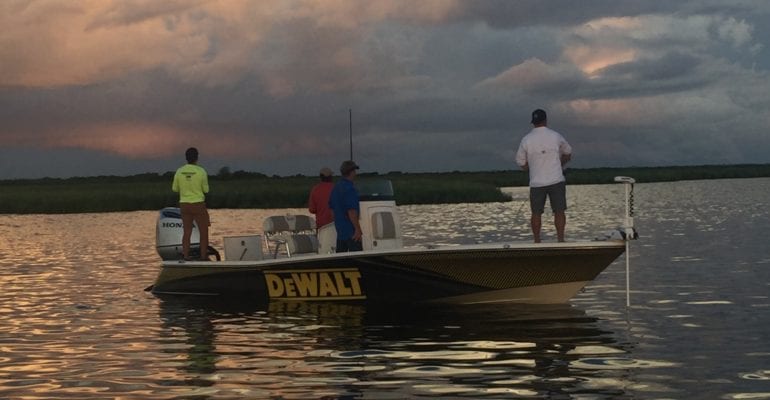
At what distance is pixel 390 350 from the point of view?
11914 millimetres

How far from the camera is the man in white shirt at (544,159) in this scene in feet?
46.0

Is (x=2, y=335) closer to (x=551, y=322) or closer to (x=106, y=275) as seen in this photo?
(x=551, y=322)

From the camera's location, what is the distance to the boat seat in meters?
16.2

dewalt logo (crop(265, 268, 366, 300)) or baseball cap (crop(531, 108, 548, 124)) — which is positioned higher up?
baseball cap (crop(531, 108, 548, 124))

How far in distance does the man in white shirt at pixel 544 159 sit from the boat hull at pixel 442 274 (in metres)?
0.60

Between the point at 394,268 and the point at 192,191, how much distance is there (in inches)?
139

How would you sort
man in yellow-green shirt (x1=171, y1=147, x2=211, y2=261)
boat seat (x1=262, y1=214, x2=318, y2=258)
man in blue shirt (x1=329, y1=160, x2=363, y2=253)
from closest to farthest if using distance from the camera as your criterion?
man in blue shirt (x1=329, y1=160, x2=363, y2=253)
boat seat (x1=262, y1=214, x2=318, y2=258)
man in yellow-green shirt (x1=171, y1=147, x2=211, y2=261)

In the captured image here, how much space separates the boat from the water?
0.25 metres

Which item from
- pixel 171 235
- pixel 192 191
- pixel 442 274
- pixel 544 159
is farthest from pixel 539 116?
pixel 171 235

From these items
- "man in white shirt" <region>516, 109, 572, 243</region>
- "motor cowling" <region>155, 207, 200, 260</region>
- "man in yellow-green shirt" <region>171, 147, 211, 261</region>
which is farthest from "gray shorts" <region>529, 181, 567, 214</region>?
"motor cowling" <region>155, 207, 200, 260</region>

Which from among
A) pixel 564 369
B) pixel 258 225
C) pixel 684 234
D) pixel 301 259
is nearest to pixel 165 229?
pixel 301 259

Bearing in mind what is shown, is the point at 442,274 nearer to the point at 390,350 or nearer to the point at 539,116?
the point at 539,116

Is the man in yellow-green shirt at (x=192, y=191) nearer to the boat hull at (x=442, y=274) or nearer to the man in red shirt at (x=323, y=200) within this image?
the boat hull at (x=442, y=274)

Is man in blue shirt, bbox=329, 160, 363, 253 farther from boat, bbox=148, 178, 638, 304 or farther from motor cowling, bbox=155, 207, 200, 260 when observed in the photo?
motor cowling, bbox=155, 207, 200, 260
